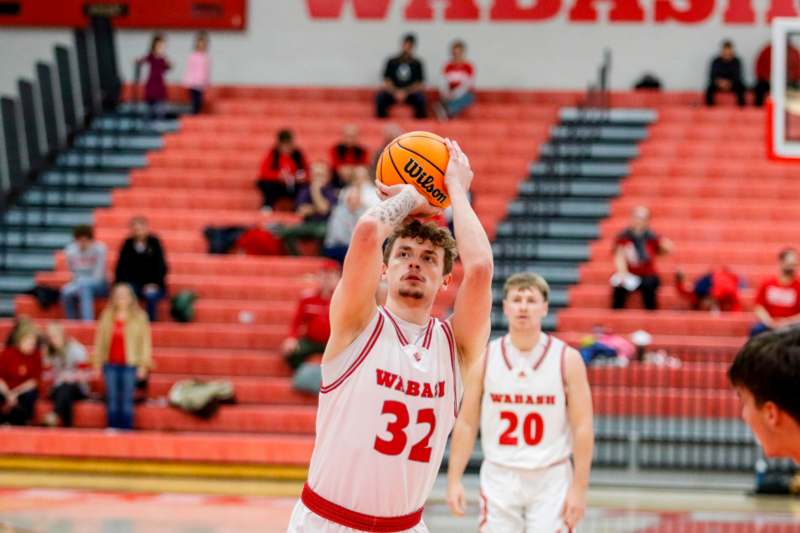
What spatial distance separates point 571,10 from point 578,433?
14.4 meters

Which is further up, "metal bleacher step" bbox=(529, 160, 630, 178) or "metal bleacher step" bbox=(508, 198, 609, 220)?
"metal bleacher step" bbox=(529, 160, 630, 178)

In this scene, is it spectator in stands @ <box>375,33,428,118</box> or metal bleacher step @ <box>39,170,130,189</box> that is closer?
metal bleacher step @ <box>39,170,130,189</box>

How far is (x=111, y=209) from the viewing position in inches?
725

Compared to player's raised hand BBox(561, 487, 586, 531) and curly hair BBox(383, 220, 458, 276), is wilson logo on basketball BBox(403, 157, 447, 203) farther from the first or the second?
player's raised hand BBox(561, 487, 586, 531)

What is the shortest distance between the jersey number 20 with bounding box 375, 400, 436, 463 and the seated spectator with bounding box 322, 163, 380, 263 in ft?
31.3

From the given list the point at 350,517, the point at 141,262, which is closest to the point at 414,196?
the point at 350,517

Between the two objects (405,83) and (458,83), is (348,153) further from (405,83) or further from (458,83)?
(458,83)

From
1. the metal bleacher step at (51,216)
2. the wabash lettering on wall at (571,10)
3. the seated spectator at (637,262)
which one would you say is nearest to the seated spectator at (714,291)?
the seated spectator at (637,262)

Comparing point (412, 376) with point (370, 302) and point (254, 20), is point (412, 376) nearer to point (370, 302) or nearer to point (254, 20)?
point (370, 302)

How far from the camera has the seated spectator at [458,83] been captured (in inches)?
778

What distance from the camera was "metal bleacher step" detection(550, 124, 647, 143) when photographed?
18.8 m

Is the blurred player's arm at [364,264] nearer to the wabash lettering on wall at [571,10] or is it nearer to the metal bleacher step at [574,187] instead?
the metal bleacher step at [574,187]

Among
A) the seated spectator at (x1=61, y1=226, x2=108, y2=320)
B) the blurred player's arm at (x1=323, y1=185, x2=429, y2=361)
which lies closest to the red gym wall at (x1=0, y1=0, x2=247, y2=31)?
the seated spectator at (x1=61, y1=226, x2=108, y2=320)

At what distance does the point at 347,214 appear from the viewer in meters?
14.8
